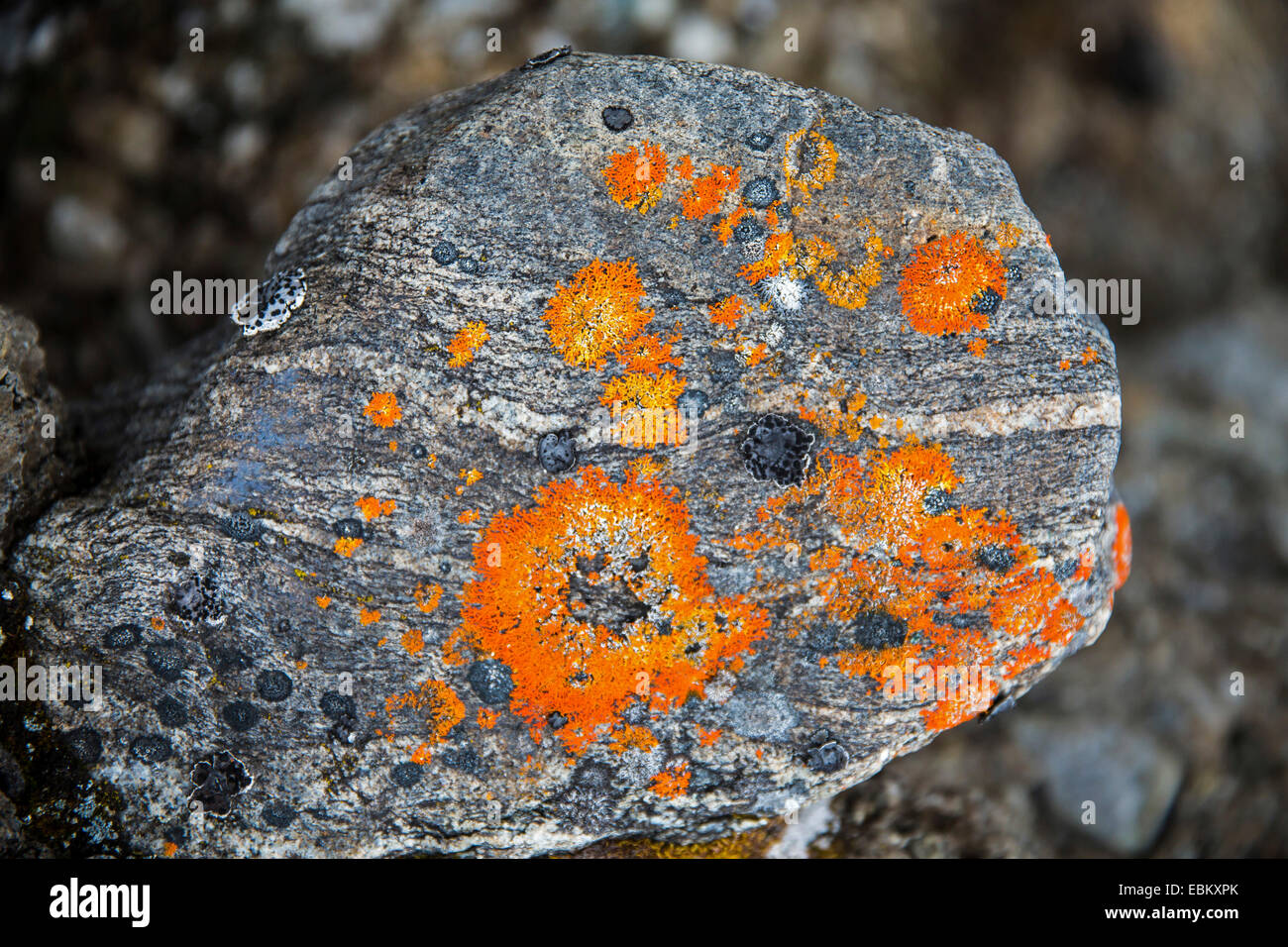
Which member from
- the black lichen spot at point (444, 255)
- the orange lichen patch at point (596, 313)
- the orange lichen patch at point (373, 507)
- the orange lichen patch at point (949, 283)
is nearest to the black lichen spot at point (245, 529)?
the orange lichen patch at point (373, 507)

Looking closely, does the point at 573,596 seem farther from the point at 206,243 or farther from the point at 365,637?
the point at 206,243

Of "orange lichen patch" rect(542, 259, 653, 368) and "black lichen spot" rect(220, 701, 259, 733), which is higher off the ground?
"orange lichen patch" rect(542, 259, 653, 368)

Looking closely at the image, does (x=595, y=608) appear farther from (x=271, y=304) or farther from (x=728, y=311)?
(x=271, y=304)

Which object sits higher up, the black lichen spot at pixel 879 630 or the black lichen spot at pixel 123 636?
the black lichen spot at pixel 123 636

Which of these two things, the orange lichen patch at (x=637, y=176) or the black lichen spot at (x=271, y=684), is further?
the orange lichen patch at (x=637, y=176)

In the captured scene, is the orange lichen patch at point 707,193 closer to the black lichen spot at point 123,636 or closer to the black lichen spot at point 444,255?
the black lichen spot at point 444,255

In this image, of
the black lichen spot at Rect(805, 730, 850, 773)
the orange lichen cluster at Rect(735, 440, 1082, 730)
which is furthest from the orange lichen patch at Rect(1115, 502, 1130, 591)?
the black lichen spot at Rect(805, 730, 850, 773)

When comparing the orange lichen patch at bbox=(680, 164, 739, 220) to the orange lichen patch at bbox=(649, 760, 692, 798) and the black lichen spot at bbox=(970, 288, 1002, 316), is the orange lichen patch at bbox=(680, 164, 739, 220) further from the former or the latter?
the orange lichen patch at bbox=(649, 760, 692, 798)
